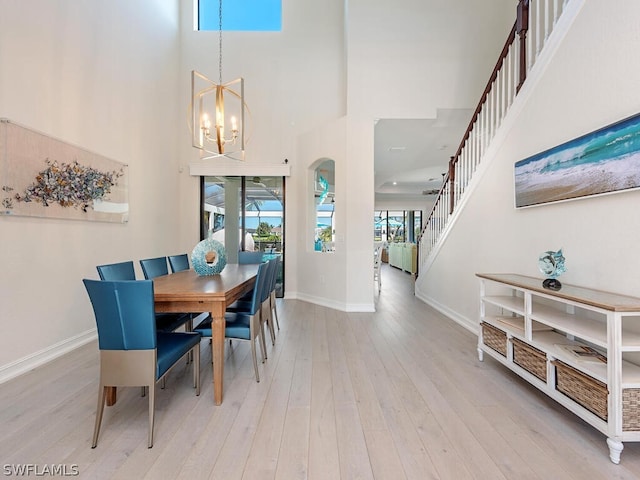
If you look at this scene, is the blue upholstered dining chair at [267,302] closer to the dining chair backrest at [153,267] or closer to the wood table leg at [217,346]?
the wood table leg at [217,346]

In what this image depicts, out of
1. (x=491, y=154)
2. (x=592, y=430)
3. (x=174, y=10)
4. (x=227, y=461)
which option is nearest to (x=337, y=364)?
(x=227, y=461)

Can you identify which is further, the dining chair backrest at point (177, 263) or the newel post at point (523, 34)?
the dining chair backrest at point (177, 263)

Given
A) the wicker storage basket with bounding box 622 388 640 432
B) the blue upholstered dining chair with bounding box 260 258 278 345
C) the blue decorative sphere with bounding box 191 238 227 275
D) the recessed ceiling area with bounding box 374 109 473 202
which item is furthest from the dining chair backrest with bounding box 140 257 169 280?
the recessed ceiling area with bounding box 374 109 473 202

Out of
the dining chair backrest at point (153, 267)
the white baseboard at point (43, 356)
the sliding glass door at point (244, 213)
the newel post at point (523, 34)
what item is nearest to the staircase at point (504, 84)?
the newel post at point (523, 34)

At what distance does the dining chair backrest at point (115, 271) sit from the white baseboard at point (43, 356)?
3.46 feet

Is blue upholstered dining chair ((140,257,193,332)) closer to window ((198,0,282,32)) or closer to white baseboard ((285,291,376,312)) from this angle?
white baseboard ((285,291,376,312))

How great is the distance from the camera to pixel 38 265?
2.77m

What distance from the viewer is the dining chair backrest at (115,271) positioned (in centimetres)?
241

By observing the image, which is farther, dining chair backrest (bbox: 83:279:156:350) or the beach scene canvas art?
the beach scene canvas art

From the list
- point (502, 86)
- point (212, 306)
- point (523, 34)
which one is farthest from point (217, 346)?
point (523, 34)

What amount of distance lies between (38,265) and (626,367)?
448cm

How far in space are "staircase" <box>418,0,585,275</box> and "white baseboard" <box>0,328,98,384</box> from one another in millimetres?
4699

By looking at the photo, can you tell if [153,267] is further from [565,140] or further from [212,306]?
[565,140]

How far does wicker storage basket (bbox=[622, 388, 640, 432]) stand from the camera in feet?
4.96
